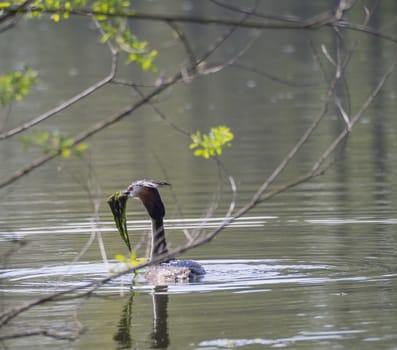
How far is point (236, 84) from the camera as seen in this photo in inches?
1217

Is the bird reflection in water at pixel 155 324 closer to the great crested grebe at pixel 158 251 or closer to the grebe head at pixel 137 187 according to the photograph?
the great crested grebe at pixel 158 251

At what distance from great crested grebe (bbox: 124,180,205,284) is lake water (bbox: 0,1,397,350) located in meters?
0.14

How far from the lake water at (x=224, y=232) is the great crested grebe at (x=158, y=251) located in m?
0.14

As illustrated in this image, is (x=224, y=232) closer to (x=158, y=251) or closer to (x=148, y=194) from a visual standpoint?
(x=158, y=251)

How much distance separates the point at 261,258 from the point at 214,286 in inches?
49.4

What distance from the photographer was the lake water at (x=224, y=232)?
25.5 ft

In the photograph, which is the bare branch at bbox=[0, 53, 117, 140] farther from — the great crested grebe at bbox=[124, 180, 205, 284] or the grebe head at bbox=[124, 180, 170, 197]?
the grebe head at bbox=[124, 180, 170, 197]

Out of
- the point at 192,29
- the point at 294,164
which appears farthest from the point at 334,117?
the point at 192,29

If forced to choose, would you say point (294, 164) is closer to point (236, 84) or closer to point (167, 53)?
point (236, 84)

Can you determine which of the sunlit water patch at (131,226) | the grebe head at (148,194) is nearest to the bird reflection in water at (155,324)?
the grebe head at (148,194)

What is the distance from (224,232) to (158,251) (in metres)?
1.71

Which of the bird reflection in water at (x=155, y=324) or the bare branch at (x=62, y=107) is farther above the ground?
the bare branch at (x=62, y=107)

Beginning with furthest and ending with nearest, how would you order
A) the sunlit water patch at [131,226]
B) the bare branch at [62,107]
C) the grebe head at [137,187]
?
the sunlit water patch at [131,226] < the grebe head at [137,187] < the bare branch at [62,107]

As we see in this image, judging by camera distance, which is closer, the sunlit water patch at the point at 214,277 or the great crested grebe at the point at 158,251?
the sunlit water patch at the point at 214,277
